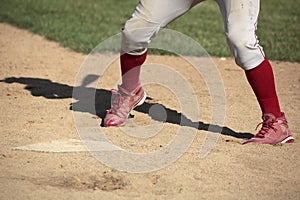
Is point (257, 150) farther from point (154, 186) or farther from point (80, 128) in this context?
point (80, 128)

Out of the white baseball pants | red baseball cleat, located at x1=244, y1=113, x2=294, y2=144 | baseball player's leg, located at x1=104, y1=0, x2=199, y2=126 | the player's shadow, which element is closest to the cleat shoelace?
red baseball cleat, located at x1=244, y1=113, x2=294, y2=144

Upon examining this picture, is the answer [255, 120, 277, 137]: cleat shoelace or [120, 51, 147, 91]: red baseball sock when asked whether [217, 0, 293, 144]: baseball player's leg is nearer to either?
[255, 120, 277, 137]: cleat shoelace

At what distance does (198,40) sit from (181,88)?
2174 mm

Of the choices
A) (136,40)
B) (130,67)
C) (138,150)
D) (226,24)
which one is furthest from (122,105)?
(226,24)

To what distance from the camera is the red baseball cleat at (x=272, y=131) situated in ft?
14.3

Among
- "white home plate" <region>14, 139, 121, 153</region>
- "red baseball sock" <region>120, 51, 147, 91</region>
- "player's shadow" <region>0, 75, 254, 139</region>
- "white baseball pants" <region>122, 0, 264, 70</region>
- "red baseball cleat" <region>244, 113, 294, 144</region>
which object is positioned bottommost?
"player's shadow" <region>0, 75, 254, 139</region>

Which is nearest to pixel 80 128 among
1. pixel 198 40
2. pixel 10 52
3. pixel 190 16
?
pixel 10 52

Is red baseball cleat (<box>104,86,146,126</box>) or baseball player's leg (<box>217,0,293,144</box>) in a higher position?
baseball player's leg (<box>217,0,293,144</box>)

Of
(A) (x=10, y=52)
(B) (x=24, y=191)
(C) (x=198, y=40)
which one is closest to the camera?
(B) (x=24, y=191)

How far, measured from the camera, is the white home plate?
4.19 m

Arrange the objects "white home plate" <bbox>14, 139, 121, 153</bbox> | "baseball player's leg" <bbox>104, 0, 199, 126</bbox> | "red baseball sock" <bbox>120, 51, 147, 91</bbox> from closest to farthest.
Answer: "white home plate" <bbox>14, 139, 121, 153</bbox> → "baseball player's leg" <bbox>104, 0, 199, 126</bbox> → "red baseball sock" <bbox>120, 51, 147, 91</bbox>

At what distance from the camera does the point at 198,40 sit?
8.06 meters

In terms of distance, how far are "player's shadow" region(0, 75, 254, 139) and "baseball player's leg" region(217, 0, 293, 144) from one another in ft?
0.92

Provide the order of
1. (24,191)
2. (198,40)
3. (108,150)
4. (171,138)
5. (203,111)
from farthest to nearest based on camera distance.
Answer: (198,40), (203,111), (171,138), (108,150), (24,191)
